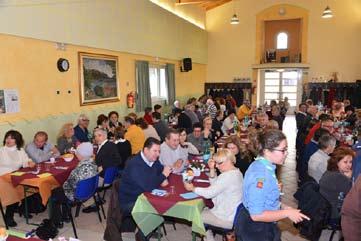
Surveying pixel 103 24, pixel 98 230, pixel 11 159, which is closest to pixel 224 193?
pixel 98 230

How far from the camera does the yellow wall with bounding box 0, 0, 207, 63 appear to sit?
5.98m

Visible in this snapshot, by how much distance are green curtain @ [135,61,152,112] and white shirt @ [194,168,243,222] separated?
6.93m

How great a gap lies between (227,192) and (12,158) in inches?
139

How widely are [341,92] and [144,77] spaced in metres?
9.70

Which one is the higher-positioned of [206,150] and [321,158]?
[321,158]

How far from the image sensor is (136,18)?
986cm

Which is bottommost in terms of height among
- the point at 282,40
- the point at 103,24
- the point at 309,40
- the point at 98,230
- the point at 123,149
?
the point at 98,230

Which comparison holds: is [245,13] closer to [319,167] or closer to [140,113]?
[140,113]

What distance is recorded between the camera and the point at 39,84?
646 cm

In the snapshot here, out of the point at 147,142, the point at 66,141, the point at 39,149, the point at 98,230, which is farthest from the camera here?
the point at 66,141

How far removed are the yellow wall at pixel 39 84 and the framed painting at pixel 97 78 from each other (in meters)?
0.15

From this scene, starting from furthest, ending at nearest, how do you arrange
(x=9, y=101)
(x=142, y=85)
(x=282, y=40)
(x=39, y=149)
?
(x=282, y=40), (x=142, y=85), (x=9, y=101), (x=39, y=149)

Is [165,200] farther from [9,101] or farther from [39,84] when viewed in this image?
[39,84]

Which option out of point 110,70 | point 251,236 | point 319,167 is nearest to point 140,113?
point 110,70
